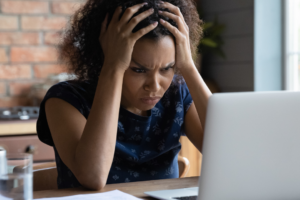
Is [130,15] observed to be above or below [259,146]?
above

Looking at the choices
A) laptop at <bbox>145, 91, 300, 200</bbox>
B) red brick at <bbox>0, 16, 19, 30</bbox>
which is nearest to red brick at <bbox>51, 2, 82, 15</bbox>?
red brick at <bbox>0, 16, 19, 30</bbox>

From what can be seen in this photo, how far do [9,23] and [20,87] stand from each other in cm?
40

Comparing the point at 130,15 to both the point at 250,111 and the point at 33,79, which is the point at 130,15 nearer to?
the point at 250,111

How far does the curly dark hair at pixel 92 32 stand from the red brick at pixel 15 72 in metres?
1.04

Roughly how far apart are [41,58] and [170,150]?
145 cm

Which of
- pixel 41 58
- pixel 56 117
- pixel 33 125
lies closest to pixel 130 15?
pixel 56 117

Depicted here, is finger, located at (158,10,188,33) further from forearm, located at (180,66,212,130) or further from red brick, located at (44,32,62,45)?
red brick, located at (44,32,62,45)

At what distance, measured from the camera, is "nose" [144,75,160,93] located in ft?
3.64

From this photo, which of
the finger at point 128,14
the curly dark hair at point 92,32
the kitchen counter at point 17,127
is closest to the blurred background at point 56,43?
the kitchen counter at point 17,127

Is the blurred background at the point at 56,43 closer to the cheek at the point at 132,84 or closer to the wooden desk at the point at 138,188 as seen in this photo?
the cheek at the point at 132,84

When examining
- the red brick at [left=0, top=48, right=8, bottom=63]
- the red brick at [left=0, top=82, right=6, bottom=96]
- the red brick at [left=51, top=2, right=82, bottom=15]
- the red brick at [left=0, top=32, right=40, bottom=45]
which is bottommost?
the red brick at [left=0, top=82, right=6, bottom=96]

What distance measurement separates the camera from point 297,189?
0.67 meters

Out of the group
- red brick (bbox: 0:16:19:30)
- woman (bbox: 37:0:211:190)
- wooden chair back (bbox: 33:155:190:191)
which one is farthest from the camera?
red brick (bbox: 0:16:19:30)

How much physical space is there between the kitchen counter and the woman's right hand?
39.7 inches
